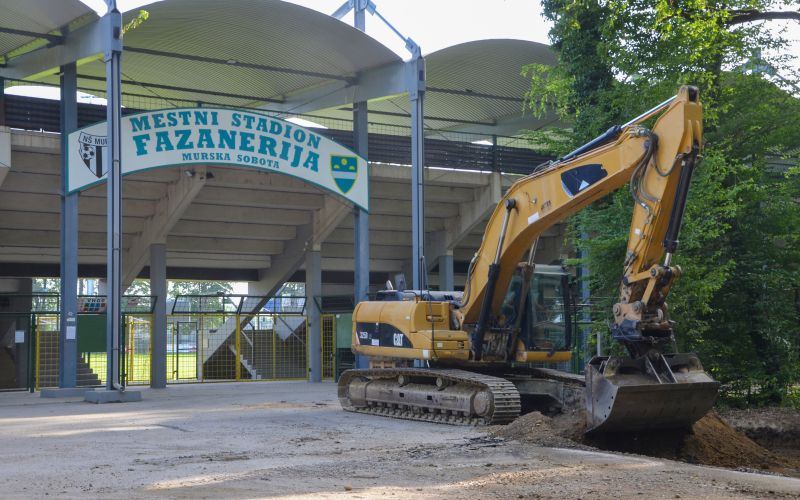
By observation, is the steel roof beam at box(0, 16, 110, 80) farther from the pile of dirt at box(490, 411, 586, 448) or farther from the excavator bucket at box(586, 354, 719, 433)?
the excavator bucket at box(586, 354, 719, 433)

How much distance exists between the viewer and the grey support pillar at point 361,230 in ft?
86.1

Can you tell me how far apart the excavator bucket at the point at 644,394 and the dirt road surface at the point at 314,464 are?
0.65m

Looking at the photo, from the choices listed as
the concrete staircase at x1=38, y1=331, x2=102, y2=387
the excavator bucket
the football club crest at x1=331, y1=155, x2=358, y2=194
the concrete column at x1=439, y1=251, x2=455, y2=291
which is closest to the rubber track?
the excavator bucket

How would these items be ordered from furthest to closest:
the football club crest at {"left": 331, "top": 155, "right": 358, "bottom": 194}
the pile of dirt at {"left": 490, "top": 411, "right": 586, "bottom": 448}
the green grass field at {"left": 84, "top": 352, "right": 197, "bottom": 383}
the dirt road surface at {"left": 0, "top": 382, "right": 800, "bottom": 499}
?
the green grass field at {"left": 84, "top": 352, "right": 197, "bottom": 383} → the football club crest at {"left": 331, "top": 155, "right": 358, "bottom": 194} → the pile of dirt at {"left": 490, "top": 411, "right": 586, "bottom": 448} → the dirt road surface at {"left": 0, "top": 382, "right": 800, "bottom": 499}

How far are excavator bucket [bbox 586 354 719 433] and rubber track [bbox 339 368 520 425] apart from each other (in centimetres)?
237

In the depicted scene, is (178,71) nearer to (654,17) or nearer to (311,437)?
(654,17)

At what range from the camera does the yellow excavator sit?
1183 centimetres

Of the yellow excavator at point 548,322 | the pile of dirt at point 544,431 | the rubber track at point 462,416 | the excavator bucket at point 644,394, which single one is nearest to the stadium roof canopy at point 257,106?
the yellow excavator at point 548,322

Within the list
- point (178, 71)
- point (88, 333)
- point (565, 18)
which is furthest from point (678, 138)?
point (178, 71)

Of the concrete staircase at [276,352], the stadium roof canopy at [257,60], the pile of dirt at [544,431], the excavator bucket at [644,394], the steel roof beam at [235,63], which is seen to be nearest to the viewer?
the excavator bucket at [644,394]

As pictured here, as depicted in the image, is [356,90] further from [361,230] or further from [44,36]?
[44,36]

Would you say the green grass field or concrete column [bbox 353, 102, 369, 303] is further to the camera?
the green grass field

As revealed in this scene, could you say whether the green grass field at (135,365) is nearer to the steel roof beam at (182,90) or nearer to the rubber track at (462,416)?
the steel roof beam at (182,90)

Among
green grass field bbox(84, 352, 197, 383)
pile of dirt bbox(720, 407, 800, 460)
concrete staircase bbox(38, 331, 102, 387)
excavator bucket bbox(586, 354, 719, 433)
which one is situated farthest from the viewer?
green grass field bbox(84, 352, 197, 383)
